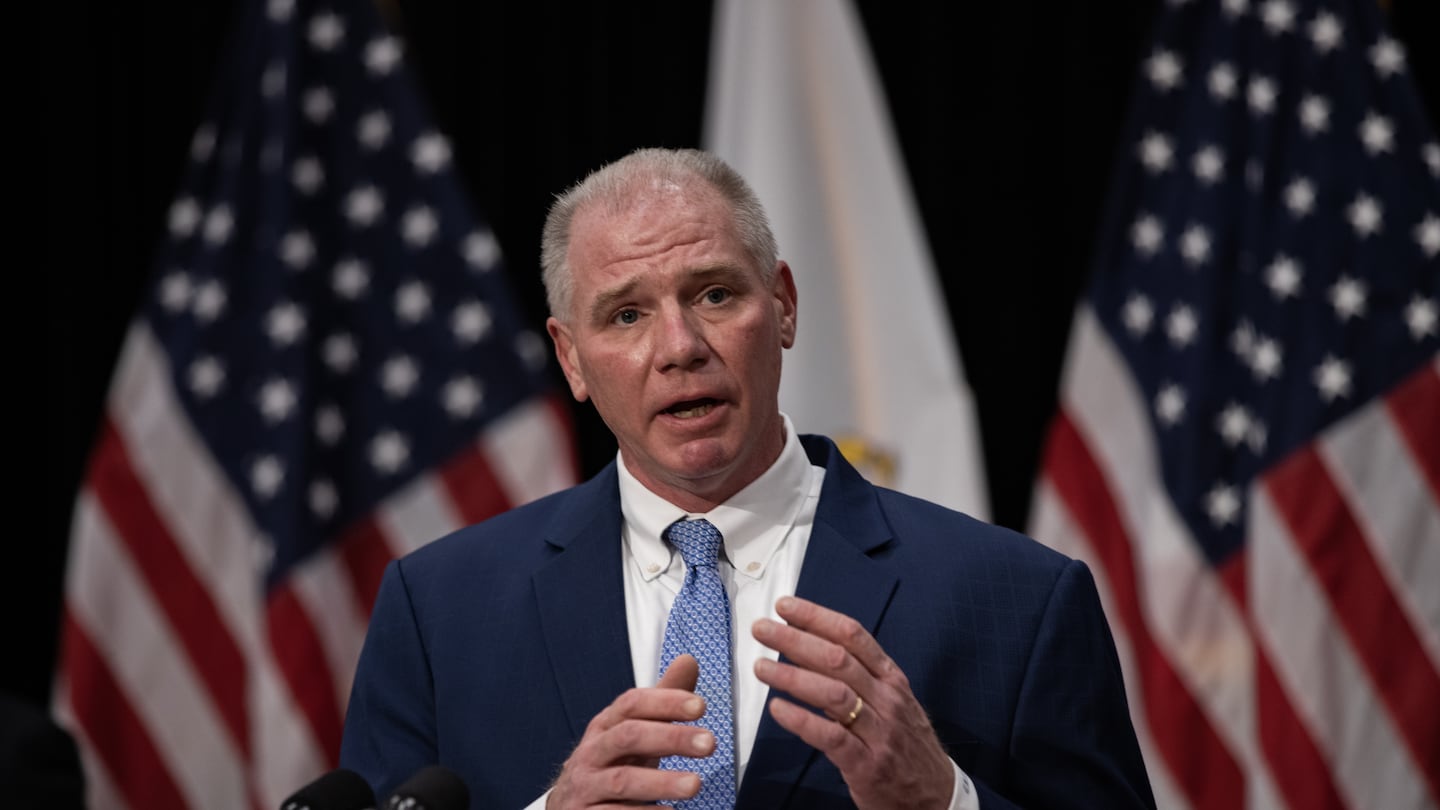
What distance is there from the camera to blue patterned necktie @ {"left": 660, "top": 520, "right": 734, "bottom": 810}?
72.1 inches

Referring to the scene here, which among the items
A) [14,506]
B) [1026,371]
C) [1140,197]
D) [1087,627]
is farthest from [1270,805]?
[14,506]

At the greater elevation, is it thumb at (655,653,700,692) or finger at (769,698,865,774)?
thumb at (655,653,700,692)

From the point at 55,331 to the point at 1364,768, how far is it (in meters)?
3.65

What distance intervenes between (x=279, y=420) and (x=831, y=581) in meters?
2.64

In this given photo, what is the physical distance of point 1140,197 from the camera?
4199mm

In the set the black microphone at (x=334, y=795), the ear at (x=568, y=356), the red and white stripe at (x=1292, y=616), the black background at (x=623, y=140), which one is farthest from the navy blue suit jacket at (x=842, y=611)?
the black background at (x=623, y=140)

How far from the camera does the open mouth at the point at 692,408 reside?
1.93 metres

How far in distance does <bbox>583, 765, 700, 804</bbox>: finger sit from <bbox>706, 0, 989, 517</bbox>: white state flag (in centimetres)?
272

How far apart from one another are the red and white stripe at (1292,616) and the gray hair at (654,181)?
7.64ft

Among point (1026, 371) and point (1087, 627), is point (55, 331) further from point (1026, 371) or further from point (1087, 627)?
point (1087, 627)

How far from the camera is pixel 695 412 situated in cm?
194

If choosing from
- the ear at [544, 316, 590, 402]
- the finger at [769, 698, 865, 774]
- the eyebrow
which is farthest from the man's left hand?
the ear at [544, 316, 590, 402]

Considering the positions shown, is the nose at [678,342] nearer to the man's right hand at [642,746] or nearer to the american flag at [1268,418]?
the man's right hand at [642,746]

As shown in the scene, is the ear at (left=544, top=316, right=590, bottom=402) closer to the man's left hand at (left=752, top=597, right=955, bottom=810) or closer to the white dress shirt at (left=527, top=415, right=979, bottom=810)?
the white dress shirt at (left=527, top=415, right=979, bottom=810)
